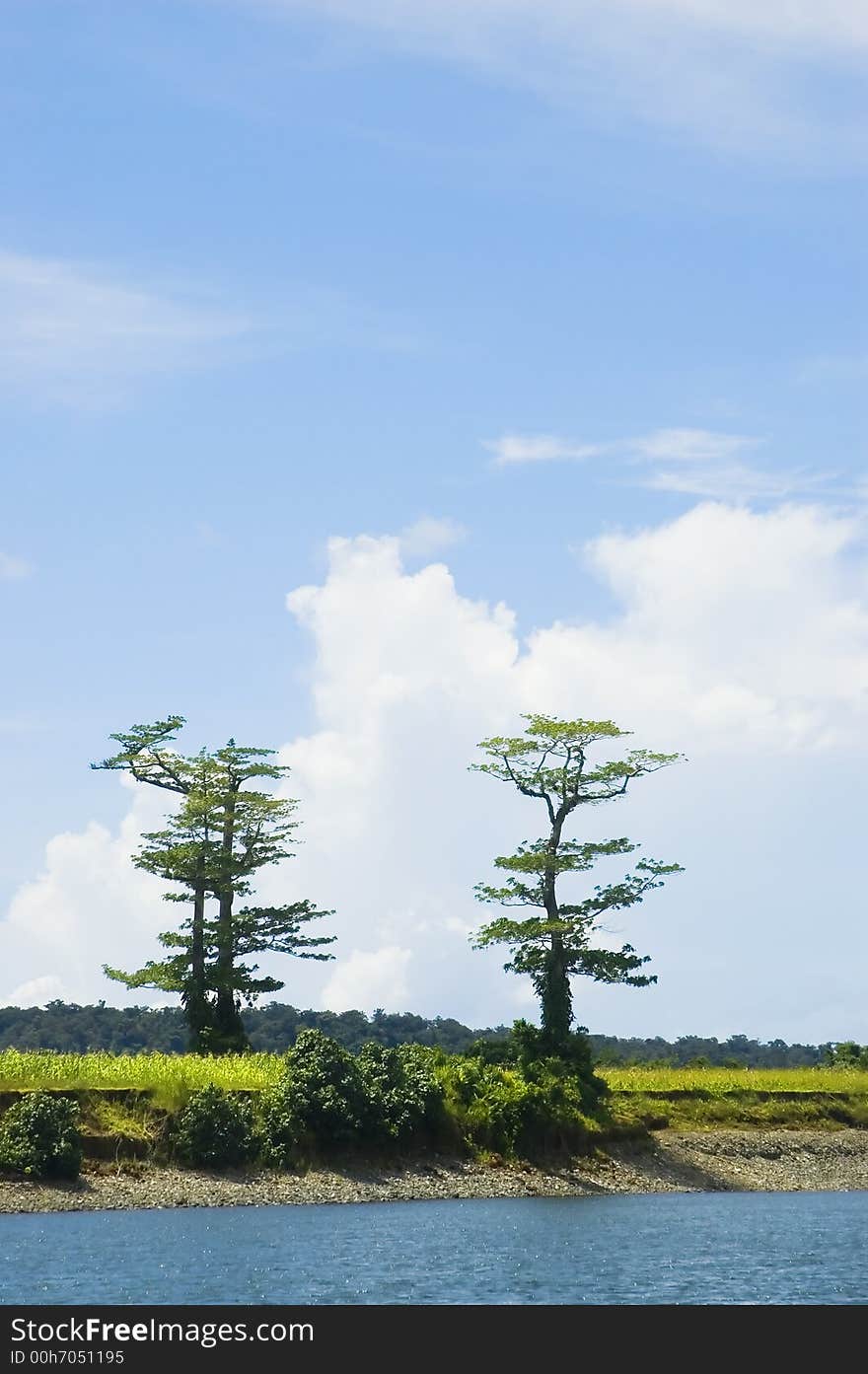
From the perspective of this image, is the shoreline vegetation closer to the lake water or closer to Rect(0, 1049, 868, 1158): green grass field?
Rect(0, 1049, 868, 1158): green grass field

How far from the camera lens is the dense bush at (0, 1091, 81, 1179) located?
5419 cm

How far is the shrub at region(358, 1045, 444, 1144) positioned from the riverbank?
132 cm

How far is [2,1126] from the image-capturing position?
55531 mm

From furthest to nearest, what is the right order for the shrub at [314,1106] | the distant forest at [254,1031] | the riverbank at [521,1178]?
the distant forest at [254,1031], the shrub at [314,1106], the riverbank at [521,1178]

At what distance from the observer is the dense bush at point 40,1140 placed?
54.2m

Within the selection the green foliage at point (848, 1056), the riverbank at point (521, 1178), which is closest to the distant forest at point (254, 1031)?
the green foliage at point (848, 1056)

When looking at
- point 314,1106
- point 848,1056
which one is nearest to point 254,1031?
point 848,1056

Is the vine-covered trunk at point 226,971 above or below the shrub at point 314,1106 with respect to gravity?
above

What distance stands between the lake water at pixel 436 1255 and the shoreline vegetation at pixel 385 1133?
3.33 m

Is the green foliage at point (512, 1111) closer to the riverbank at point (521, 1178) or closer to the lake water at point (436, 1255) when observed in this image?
the riverbank at point (521, 1178)

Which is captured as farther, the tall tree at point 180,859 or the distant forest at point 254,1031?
the distant forest at point 254,1031

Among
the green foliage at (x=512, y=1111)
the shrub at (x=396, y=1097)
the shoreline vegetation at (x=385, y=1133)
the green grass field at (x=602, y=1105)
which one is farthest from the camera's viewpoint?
the green foliage at (x=512, y=1111)

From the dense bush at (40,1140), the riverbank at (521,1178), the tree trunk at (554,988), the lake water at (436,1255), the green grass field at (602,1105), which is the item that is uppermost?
the tree trunk at (554,988)
